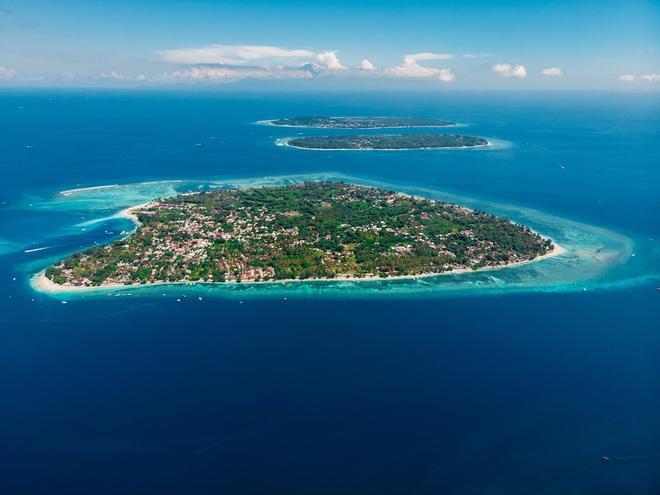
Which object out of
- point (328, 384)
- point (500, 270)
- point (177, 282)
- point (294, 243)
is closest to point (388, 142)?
point (294, 243)

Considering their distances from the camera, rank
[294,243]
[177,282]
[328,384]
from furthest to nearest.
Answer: [294,243]
[177,282]
[328,384]

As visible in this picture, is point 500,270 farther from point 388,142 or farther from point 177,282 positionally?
point 388,142

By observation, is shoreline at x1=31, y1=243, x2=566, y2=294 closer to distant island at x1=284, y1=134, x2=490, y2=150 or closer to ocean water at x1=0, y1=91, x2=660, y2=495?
ocean water at x1=0, y1=91, x2=660, y2=495

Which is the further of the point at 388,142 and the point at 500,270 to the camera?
the point at 388,142

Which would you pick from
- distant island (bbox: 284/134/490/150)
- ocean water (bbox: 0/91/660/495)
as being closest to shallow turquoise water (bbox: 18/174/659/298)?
ocean water (bbox: 0/91/660/495)

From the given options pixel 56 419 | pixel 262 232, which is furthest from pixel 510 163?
pixel 56 419
